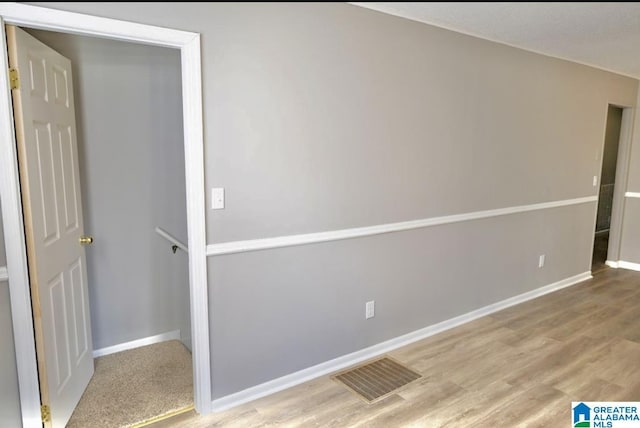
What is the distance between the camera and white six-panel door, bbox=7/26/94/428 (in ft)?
6.10

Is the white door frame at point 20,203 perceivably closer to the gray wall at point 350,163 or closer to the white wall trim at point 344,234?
the gray wall at point 350,163

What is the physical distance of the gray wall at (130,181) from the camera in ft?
9.18

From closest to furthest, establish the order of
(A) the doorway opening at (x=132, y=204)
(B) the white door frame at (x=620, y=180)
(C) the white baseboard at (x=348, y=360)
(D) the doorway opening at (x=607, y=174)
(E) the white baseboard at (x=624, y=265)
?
1. (C) the white baseboard at (x=348, y=360)
2. (A) the doorway opening at (x=132, y=204)
3. (B) the white door frame at (x=620, y=180)
4. (E) the white baseboard at (x=624, y=265)
5. (D) the doorway opening at (x=607, y=174)

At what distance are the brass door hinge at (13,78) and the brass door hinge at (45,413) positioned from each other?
4.78 ft

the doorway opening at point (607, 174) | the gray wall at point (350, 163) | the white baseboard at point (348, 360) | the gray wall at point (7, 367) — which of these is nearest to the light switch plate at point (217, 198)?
the gray wall at point (350, 163)

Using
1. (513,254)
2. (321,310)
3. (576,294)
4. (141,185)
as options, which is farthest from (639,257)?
(141,185)

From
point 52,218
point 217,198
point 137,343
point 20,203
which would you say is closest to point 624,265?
point 217,198

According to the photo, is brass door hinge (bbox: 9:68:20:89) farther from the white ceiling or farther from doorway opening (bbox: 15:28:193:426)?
the white ceiling

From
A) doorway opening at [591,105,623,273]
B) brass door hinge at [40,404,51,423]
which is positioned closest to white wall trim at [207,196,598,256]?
brass door hinge at [40,404,51,423]

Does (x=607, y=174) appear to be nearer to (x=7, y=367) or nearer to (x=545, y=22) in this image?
(x=545, y=22)

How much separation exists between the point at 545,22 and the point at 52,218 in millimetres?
3266

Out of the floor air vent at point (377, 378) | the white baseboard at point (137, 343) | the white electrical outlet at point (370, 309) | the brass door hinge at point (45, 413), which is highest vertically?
the white electrical outlet at point (370, 309)

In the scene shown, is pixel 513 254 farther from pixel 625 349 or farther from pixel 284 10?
pixel 284 10

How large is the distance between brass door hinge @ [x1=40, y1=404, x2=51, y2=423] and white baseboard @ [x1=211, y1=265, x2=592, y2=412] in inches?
31.1
